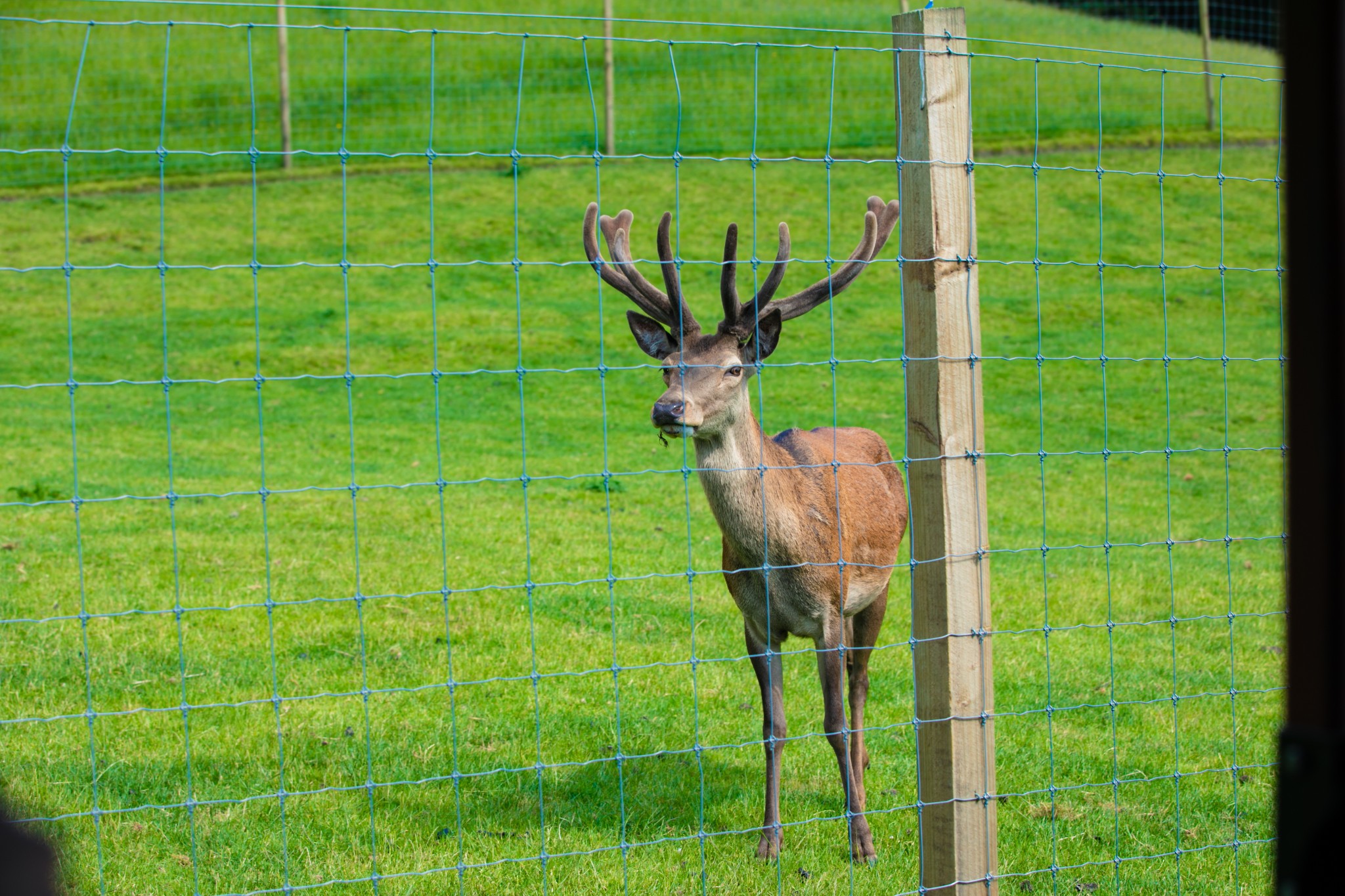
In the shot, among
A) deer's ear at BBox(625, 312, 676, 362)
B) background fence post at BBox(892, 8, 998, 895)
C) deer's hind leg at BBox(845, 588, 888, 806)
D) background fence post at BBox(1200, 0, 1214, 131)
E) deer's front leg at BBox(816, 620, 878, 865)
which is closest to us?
background fence post at BBox(892, 8, 998, 895)

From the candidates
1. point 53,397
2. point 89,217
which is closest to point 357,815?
point 53,397

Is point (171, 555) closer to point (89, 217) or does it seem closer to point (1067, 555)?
point (1067, 555)

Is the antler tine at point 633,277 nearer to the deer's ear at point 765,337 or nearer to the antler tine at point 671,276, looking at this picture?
the antler tine at point 671,276

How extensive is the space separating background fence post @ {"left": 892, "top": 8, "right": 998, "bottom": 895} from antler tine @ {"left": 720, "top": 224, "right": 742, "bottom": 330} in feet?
1.81

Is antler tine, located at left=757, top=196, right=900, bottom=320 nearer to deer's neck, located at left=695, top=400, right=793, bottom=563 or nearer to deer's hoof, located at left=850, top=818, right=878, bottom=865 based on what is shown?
deer's neck, located at left=695, top=400, right=793, bottom=563

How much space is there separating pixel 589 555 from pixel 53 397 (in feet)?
25.0

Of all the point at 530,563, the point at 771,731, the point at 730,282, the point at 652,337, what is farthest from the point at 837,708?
the point at 730,282

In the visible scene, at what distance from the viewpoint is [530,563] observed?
519 cm

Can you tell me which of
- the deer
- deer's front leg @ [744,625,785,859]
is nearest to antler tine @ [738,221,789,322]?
the deer

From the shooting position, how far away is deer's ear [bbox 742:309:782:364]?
4.38 meters

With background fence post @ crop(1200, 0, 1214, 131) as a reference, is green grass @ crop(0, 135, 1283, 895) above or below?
below

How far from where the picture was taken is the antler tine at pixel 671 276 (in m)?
3.99

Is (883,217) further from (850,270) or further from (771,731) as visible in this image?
(771,731)

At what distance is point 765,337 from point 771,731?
1544 mm
